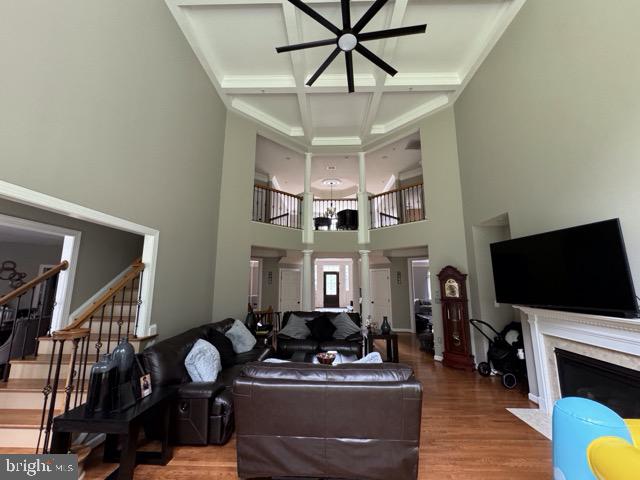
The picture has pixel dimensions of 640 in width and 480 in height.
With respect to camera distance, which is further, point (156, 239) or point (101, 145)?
point (156, 239)

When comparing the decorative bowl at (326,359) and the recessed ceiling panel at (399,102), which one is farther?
the recessed ceiling panel at (399,102)

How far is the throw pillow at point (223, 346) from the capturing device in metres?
3.68

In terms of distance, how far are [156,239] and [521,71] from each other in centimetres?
532

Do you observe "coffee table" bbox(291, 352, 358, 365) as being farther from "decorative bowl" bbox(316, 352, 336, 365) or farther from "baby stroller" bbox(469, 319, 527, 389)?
"baby stroller" bbox(469, 319, 527, 389)

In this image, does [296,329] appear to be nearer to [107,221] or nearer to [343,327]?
[343,327]

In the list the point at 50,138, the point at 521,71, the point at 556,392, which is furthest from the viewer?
the point at 521,71

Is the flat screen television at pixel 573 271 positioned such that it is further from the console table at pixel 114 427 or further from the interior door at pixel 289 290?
the interior door at pixel 289 290

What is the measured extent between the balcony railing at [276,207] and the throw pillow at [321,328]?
7.79 feet

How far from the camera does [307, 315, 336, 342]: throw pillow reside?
5.15 m

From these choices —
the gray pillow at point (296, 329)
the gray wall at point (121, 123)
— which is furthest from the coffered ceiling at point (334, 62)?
the gray pillow at point (296, 329)

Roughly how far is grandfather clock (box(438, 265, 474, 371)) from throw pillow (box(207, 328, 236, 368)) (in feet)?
12.6

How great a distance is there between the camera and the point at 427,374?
4.57 m

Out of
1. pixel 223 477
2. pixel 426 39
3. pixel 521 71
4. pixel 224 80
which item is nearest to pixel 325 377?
pixel 223 477

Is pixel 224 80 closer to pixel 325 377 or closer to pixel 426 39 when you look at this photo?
pixel 426 39
